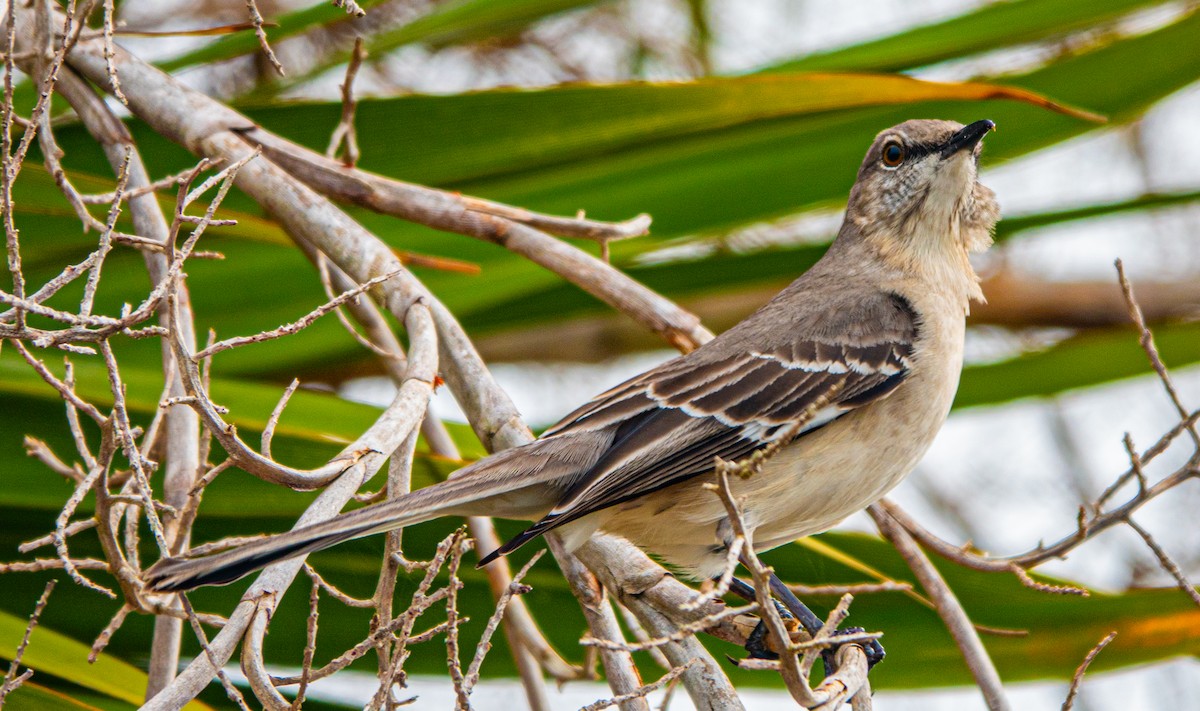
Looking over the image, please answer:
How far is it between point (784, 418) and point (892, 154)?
3.71 feet

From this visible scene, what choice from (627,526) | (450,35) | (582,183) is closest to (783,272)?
(582,183)

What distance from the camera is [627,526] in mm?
3146

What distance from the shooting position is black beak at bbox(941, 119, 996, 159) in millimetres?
3398

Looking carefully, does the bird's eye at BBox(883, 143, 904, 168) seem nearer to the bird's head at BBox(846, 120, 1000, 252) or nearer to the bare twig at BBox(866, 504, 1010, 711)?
the bird's head at BBox(846, 120, 1000, 252)

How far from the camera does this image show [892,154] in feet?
12.6

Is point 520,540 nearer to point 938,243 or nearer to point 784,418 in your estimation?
point 784,418

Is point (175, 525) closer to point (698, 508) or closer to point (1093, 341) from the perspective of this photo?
point (698, 508)

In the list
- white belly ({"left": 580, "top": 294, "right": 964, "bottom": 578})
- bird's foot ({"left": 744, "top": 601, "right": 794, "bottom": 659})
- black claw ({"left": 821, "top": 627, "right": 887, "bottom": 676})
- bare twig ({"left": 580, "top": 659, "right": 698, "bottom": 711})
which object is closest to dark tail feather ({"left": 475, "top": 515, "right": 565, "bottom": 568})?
white belly ({"left": 580, "top": 294, "right": 964, "bottom": 578})

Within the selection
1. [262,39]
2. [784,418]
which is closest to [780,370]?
[784,418]

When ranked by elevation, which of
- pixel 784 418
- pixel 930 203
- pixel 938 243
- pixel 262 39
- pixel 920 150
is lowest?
pixel 784 418

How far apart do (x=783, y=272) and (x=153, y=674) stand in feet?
9.74

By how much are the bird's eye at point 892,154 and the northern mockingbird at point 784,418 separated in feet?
0.14

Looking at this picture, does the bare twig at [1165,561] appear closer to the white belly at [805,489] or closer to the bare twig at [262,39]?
the white belly at [805,489]

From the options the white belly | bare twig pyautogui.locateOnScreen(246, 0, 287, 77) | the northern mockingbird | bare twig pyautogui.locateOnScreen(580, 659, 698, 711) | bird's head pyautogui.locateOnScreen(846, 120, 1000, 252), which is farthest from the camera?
bird's head pyautogui.locateOnScreen(846, 120, 1000, 252)
